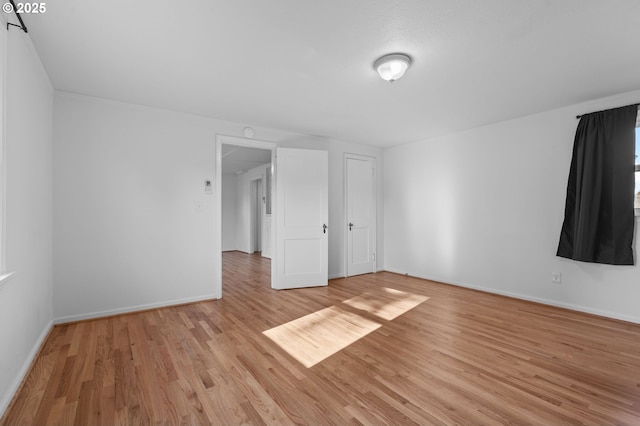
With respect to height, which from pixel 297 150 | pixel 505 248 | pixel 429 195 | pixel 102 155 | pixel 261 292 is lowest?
pixel 261 292

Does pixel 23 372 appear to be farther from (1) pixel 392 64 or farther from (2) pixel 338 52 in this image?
(1) pixel 392 64

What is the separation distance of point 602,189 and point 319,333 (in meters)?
3.68

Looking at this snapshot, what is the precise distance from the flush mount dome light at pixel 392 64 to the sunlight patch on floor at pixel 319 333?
250 cm

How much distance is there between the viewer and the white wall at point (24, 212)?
1916 millimetres

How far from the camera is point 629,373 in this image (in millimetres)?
2178

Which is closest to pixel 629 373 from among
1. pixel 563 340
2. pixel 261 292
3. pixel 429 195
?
pixel 563 340

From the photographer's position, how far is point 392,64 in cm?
255

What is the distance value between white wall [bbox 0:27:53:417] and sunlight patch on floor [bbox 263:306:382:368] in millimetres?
1858

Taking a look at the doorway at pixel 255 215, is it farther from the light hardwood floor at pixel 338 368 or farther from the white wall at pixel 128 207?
the light hardwood floor at pixel 338 368

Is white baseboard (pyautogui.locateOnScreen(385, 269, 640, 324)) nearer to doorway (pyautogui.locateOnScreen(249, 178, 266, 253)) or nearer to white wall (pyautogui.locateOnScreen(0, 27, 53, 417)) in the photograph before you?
white wall (pyautogui.locateOnScreen(0, 27, 53, 417))

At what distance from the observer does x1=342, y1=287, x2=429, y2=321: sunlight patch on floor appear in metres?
3.54

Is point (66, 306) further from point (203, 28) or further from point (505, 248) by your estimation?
point (505, 248)

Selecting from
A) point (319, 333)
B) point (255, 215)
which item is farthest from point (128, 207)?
point (255, 215)

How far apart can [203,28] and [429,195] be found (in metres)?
4.41
